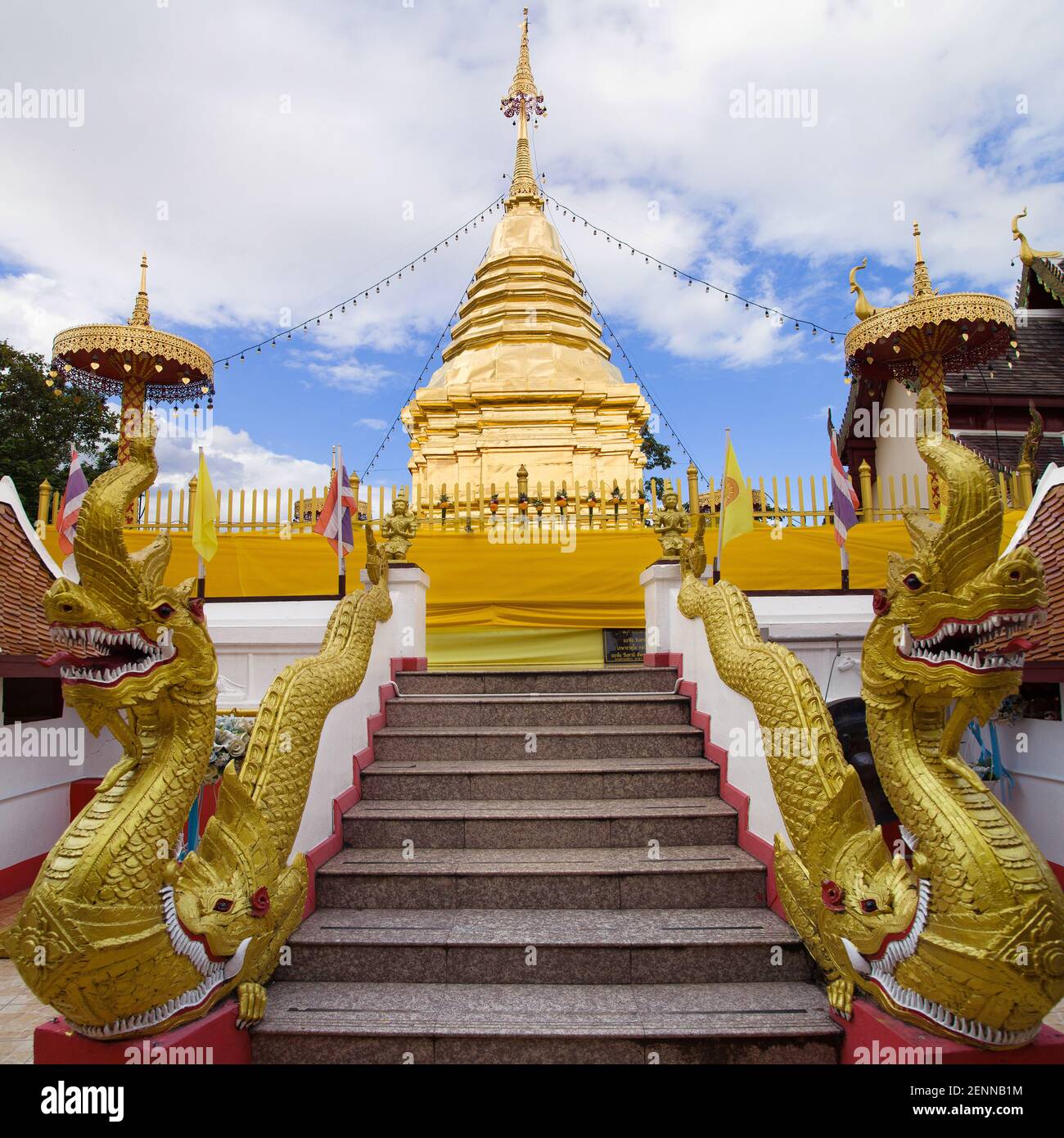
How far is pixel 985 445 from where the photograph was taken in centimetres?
1339

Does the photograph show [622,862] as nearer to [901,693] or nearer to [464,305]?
[901,693]

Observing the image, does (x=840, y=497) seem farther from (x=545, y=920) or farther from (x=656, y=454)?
(x=656, y=454)

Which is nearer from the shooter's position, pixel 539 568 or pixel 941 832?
pixel 941 832

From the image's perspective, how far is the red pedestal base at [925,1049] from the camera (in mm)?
2354

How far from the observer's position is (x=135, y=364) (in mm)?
11781

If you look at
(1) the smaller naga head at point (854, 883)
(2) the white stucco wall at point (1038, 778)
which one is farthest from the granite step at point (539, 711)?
(2) the white stucco wall at point (1038, 778)

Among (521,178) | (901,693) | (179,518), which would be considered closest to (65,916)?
(901,693)

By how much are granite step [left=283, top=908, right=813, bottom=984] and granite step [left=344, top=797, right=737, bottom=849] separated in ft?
2.36

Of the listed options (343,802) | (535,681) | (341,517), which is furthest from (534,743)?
(341,517)

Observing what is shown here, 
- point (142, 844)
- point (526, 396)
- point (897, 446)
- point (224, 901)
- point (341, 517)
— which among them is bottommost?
point (224, 901)

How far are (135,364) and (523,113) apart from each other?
11.8 meters

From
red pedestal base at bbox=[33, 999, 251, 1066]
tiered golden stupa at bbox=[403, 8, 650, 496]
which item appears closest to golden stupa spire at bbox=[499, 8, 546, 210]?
tiered golden stupa at bbox=[403, 8, 650, 496]

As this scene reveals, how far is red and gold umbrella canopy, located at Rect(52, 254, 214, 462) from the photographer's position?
11.2 m

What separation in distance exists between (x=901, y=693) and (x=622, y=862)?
1.67 meters
